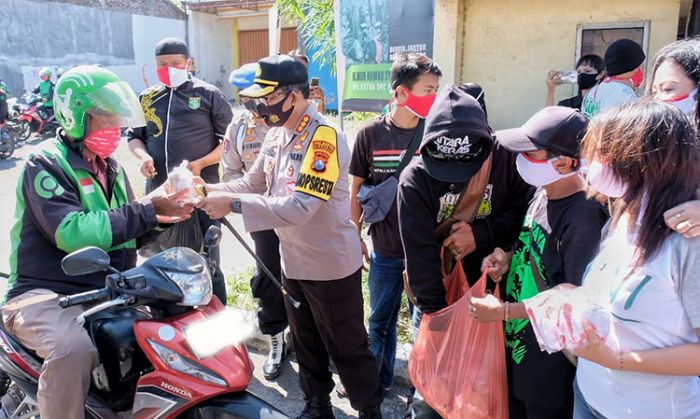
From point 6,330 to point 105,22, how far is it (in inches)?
868

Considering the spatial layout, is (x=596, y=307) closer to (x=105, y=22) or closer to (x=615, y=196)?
(x=615, y=196)

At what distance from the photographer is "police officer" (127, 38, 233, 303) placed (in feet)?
12.8

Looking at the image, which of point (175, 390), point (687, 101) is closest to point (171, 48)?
point (175, 390)

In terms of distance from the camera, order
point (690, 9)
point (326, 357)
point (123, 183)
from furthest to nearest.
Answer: point (690, 9)
point (326, 357)
point (123, 183)

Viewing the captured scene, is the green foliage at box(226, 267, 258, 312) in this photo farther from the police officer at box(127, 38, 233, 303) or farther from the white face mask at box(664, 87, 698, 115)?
the white face mask at box(664, 87, 698, 115)

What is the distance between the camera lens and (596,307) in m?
1.49

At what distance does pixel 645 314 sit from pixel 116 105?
2.09m

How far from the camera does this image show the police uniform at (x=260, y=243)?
3.59m

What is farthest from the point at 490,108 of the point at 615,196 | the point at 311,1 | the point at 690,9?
the point at 615,196

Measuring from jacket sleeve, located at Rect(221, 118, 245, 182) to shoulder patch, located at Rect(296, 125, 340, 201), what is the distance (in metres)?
1.33

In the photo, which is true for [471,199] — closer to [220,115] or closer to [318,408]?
[318,408]

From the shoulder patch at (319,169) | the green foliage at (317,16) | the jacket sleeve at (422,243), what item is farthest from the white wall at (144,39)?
the jacket sleeve at (422,243)

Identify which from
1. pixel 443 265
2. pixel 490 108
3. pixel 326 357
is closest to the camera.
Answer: pixel 443 265

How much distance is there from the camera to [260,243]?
359 cm
